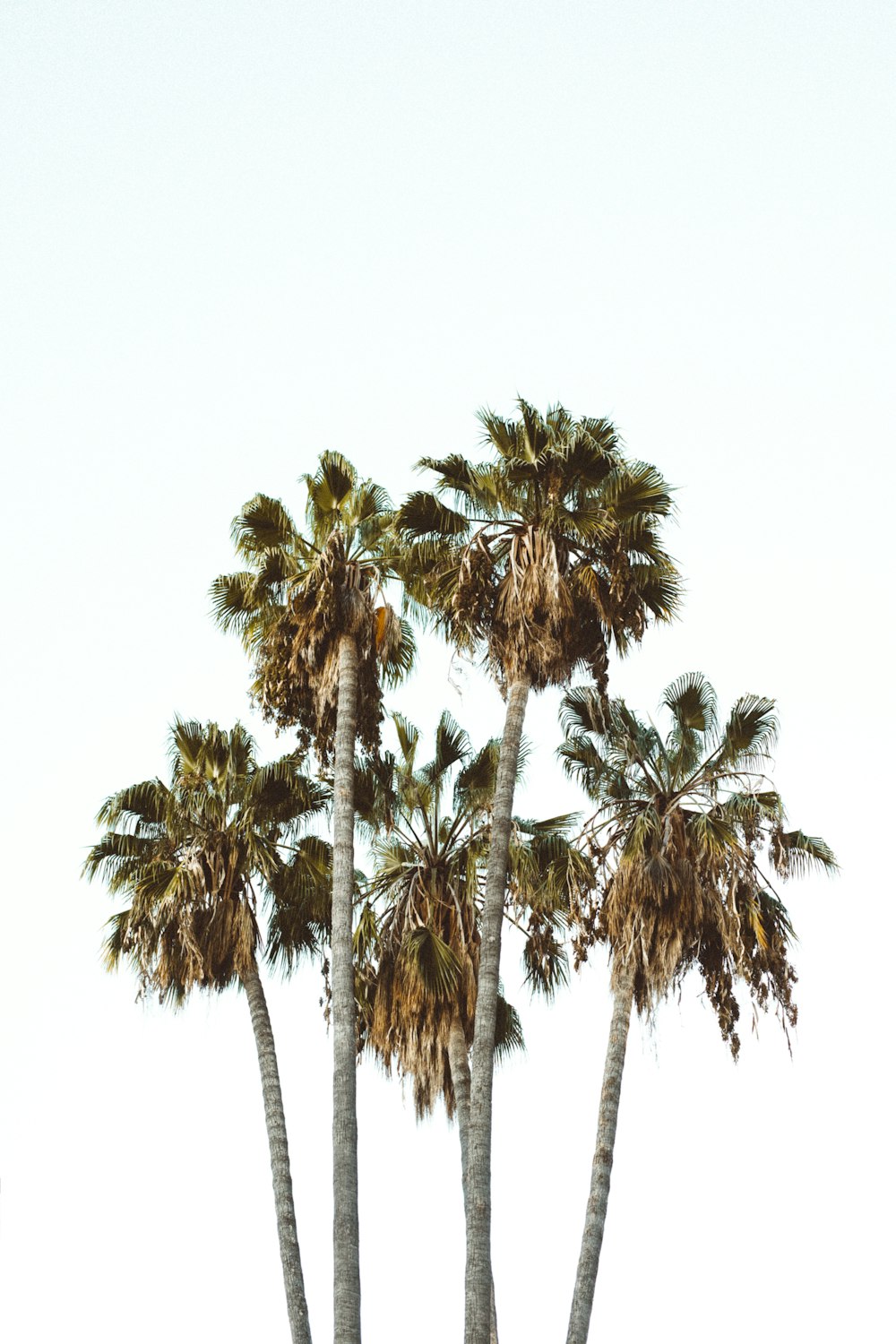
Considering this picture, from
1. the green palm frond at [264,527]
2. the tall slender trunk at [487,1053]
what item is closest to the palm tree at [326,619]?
the green palm frond at [264,527]

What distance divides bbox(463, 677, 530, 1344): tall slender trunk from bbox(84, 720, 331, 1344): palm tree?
3.47m

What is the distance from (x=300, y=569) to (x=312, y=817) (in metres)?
3.73

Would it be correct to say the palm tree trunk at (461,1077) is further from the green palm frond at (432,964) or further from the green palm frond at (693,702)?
the green palm frond at (693,702)

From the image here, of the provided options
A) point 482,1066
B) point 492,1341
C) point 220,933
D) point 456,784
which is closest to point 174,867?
point 220,933

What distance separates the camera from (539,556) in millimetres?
21562

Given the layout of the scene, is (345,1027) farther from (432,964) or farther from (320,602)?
(320,602)

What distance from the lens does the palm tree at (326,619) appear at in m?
21.9

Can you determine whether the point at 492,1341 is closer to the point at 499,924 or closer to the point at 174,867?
the point at 499,924

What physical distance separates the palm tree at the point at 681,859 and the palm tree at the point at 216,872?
4197 mm

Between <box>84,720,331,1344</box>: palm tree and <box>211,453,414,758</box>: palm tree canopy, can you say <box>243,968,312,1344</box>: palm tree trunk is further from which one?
<box>211,453,414,758</box>: palm tree canopy

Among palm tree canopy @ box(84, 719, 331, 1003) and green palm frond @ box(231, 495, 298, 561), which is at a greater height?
green palm frond @ box(231, 495, 298, 561)

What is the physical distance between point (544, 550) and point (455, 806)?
4.74 meters

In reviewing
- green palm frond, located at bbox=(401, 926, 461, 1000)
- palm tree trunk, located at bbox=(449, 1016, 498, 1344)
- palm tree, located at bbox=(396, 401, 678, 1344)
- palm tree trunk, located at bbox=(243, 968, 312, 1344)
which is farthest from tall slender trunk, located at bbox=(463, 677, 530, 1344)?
palm tree trunk, located at bbox=(243, 968, 312, 1344)

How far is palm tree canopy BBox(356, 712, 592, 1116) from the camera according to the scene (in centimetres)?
2184
